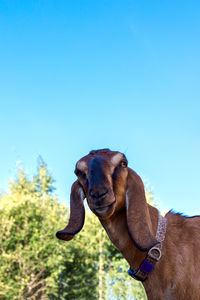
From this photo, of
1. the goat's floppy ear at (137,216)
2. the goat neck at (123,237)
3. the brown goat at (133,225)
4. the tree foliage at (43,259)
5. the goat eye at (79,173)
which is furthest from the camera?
the tree foliage at (43,259)

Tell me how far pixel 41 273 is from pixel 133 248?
16.6 meters

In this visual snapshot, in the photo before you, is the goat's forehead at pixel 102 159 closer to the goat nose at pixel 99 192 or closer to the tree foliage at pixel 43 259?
the goat nose at pixel 99 192

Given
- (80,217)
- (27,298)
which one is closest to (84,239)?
(27,298)

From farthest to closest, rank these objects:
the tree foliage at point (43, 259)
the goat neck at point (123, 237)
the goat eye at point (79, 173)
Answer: the tree foliage at point (43, 259) → the goat eye at point (79, 173) → the goat neck at point (123, 237)

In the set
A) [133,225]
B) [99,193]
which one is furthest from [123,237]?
[99,193]

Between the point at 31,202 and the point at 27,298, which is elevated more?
the point at 31,202

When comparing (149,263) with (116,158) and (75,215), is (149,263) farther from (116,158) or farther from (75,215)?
(116,158)

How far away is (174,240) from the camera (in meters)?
3.34

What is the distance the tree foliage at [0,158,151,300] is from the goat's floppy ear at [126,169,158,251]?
1431 centimetres

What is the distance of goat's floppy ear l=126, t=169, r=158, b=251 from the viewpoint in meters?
2.90

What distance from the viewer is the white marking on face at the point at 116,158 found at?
10.8 feet

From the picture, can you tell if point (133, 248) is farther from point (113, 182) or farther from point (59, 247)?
point (59, 247)

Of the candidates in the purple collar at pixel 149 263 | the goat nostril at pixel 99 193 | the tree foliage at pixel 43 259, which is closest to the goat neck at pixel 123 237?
the purple collar at pixel 149 263

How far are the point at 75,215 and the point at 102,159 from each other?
2.20 ft
